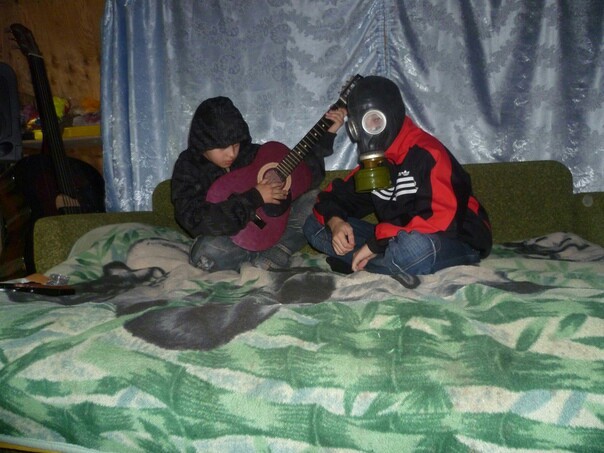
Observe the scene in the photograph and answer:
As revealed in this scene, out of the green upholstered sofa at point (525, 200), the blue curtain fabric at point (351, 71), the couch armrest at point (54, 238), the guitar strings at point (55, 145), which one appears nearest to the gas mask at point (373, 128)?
the green upholstered sofa at point (525, 200)

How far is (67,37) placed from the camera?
2461 millimetres

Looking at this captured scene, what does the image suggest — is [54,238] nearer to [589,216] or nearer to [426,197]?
[426,197]

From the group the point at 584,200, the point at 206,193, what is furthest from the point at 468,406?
the point at 584,200

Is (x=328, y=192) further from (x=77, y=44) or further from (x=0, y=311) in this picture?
(x=77, y=44)

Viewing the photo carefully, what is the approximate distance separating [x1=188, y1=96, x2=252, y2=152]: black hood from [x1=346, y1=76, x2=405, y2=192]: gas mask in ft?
1.52

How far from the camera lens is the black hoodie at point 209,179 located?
151 centimetres

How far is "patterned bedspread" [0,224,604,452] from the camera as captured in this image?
24.7 inches

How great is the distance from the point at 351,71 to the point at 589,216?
1105 mm

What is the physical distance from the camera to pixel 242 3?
2.07 metres

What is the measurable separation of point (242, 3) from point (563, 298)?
5.98 feet

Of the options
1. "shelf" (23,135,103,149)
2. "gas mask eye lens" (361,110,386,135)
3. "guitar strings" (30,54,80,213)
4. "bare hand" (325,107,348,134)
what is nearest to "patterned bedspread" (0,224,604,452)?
"gas mask eye lens" (361,110,386,135)

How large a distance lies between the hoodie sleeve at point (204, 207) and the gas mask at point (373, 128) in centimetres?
43

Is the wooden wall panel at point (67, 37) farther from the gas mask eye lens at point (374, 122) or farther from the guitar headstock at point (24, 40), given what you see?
the gas mask eye lens at point (374, 122)

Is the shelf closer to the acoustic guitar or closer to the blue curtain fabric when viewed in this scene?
the blue curtain fabric
